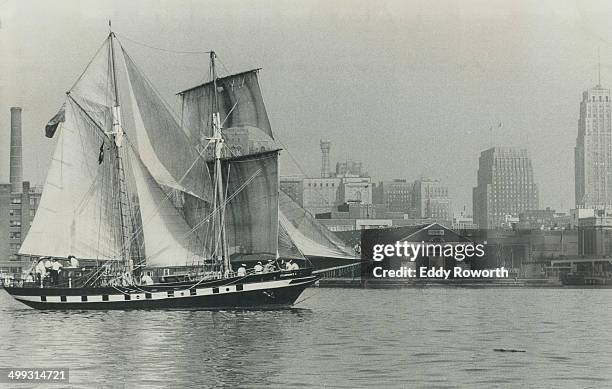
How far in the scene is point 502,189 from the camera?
95562mm

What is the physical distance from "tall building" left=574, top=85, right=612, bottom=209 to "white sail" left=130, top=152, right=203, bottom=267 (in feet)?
147

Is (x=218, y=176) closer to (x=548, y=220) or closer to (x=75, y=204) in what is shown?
(x=75, y=204)

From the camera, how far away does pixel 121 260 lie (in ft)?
148

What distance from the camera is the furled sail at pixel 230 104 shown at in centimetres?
4797

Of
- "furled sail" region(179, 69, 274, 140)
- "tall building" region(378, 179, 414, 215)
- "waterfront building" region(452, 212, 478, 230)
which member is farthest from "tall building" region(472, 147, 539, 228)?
"furled sail" region(179, 69, 274, 140)

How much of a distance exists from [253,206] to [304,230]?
3267 millimetres

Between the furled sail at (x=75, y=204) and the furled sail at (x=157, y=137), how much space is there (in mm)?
1883

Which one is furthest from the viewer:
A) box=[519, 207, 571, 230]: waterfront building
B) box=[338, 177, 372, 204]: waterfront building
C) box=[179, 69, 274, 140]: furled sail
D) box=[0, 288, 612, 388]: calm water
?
box=[519, 207, 571, 230]: waterfront building

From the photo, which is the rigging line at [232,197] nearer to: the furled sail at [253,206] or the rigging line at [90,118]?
the furled sail at [253,206]

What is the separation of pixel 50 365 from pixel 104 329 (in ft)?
33.4

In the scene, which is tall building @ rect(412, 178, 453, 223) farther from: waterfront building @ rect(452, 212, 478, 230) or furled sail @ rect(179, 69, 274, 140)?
furled sail @ rect(179, 69, 274, 140)

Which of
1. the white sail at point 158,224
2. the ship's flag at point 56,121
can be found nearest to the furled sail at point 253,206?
the white sail at point 158,224

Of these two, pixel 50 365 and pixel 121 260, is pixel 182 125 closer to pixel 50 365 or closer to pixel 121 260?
pixel 121 260

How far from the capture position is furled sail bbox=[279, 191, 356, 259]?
4841 cm
